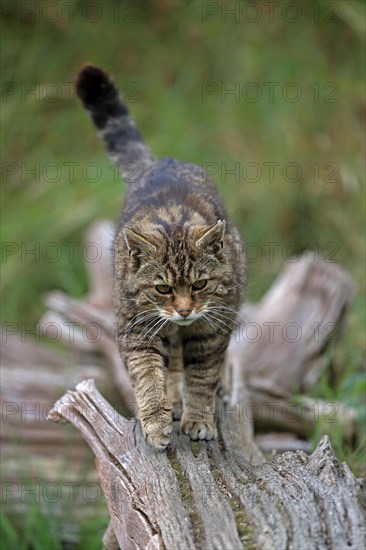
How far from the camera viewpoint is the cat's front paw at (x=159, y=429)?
3.62 metres

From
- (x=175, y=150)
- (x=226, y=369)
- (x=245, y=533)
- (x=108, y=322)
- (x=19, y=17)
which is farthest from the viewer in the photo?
(x=19, y=17)

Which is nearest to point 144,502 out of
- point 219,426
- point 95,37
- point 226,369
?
point 219,426

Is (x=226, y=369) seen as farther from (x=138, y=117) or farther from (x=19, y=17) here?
(x=19, y=17)

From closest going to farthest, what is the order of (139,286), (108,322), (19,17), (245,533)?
(245,533) → (139,286) → (108,322) → (19,17)

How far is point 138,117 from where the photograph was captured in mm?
8906

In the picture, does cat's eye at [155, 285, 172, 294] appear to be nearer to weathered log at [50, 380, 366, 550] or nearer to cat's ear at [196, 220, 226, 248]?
cat's ear at [196, 220, 226, 248]

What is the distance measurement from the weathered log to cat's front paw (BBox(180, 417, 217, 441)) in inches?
1.9

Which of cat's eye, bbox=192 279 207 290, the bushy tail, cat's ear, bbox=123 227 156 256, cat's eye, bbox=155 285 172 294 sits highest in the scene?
the bushy tail

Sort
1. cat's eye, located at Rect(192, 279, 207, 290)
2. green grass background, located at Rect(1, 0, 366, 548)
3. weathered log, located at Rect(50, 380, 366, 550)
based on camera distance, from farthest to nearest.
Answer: green grass background, located at Rect(1, 0, 366, 548), cat's eye, located at Rect(192, 279, 207, 290), weathered log, located at Rect(50, 380, 366, 550)

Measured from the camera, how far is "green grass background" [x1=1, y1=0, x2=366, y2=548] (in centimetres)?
831

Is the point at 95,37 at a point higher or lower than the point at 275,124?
higher

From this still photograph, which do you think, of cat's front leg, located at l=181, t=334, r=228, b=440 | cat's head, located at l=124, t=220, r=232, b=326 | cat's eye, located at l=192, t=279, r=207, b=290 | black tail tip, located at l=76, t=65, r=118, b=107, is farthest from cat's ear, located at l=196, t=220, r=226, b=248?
black tail tip, located at l=76, t=65, r=118, b=107

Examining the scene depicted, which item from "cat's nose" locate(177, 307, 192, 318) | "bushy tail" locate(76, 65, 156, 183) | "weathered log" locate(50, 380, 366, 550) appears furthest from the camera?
"bushy tail" locate(76, 65, 156, 183)

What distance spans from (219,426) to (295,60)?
533 centimetres
